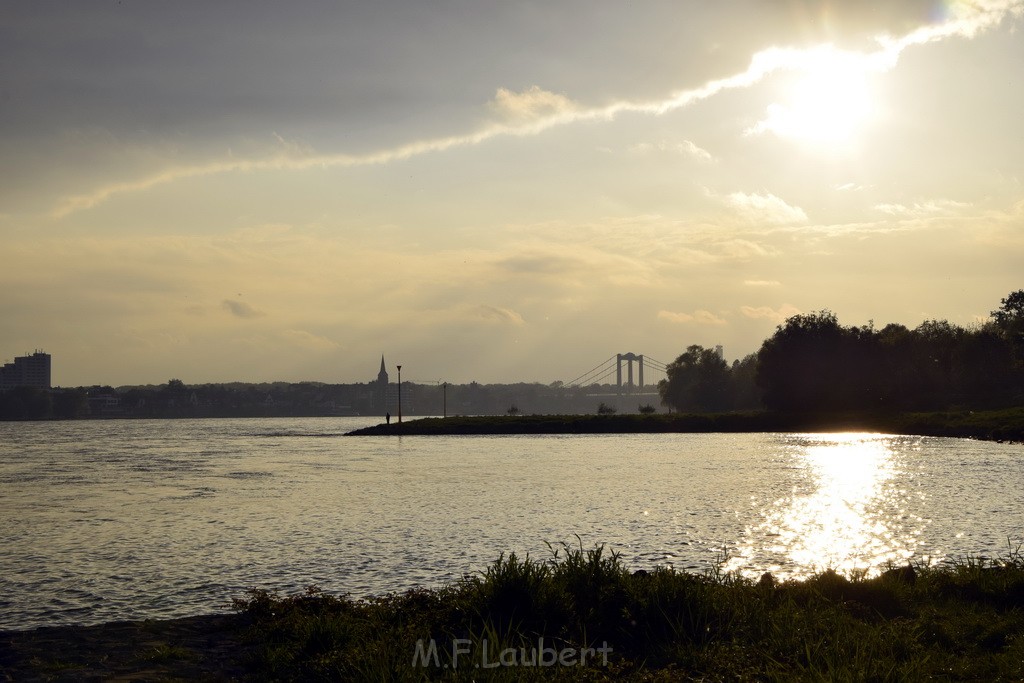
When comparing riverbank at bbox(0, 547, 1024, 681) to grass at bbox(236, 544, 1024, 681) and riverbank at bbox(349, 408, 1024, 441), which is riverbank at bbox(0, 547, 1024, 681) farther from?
riverbank at bbox(349, 408, 1024, 441)

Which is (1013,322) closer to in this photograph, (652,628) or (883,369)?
(883,369)

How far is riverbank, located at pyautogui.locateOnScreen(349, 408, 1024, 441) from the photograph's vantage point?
98.9 meters

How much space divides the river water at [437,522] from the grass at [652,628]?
3.26m

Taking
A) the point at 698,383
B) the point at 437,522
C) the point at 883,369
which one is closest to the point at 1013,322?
the point at 883,369

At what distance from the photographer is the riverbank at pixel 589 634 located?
11.6 m

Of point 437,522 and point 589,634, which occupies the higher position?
point 589,634

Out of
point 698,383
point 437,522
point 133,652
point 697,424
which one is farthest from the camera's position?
point 698,383

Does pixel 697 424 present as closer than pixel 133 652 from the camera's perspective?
No

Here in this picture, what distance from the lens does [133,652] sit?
1347 cm

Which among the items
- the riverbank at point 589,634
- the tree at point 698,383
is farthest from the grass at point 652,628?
the tree at point 698,383

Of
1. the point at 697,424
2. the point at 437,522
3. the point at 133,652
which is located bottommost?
the point at 697,424

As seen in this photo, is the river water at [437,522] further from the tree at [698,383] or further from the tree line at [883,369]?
the tree at [698,383]

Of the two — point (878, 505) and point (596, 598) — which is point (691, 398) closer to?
point (878, 505)

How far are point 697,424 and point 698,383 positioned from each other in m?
46.0
